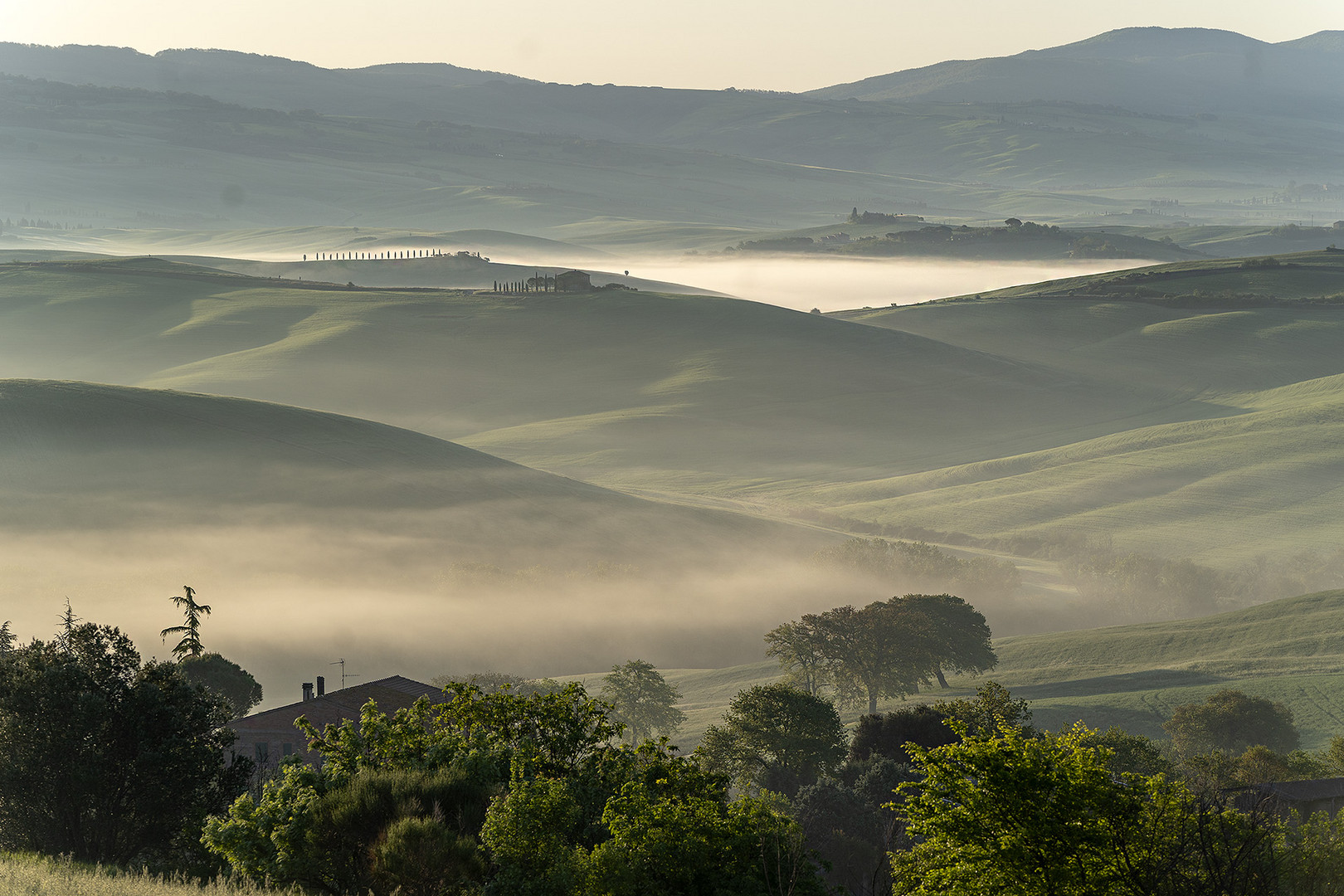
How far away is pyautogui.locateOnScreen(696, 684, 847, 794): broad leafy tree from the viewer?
55.5 metres

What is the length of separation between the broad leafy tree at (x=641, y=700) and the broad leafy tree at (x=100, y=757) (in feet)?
159

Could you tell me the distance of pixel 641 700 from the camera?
80.2 metres

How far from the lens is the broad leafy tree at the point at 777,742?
55500 mm

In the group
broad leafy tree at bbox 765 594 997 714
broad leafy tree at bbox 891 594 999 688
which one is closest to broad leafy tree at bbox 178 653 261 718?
broad leafy tree at bbox 765 594 997 714

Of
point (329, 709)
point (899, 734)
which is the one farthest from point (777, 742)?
point (329, 709)

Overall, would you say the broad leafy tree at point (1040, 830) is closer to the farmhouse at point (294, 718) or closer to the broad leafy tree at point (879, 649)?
the farmhouse at point (294, 718)


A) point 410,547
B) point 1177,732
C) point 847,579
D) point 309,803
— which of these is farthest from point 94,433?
point 309,803

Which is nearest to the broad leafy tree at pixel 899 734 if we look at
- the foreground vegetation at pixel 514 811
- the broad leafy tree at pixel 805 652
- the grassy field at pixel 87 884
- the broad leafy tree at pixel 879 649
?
the foreground vegetation at pixel 514 811

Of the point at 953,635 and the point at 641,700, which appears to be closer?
the point at 641,700

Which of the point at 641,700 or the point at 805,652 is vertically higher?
the point at 805,652

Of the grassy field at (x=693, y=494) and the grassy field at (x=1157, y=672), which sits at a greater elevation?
the grassy field at (x=693, y=494)

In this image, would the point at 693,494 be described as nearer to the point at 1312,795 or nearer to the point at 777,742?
the point at 777,742

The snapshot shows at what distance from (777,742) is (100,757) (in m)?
32.7

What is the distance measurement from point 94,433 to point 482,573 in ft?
116
